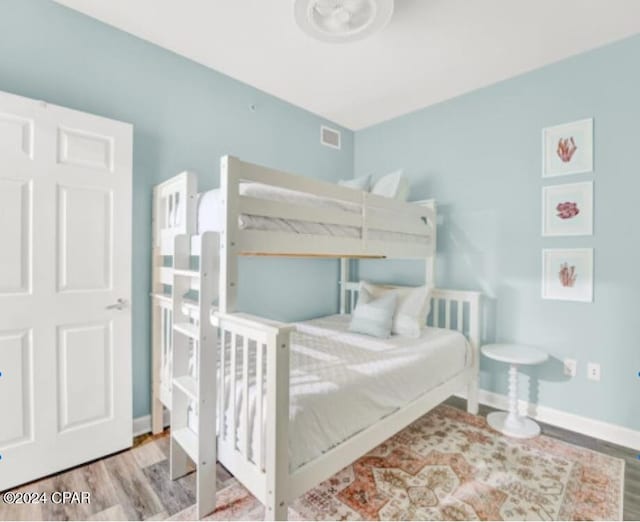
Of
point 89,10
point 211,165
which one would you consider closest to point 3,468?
point 211,165

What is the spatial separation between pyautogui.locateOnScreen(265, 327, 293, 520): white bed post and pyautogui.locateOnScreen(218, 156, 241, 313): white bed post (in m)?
0.41

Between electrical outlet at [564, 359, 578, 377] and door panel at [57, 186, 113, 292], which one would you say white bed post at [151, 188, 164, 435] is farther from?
electrical outlet at [564, 359, 578, 377]

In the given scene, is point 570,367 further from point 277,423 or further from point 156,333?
point 156,333

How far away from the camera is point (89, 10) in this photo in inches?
79.3

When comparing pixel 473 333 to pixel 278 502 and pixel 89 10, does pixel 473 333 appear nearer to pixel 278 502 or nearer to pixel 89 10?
pixel 278 502

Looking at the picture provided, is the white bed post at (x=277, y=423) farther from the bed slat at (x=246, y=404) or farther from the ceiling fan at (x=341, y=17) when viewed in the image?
the ceiling fan at (x=341, y=17)

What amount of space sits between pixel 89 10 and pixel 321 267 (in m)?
2.54

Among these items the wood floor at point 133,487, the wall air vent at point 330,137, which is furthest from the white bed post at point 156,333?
the wall air vent at point 330,137

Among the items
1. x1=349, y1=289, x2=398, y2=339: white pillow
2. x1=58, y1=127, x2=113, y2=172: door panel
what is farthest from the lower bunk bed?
x1=58, y1=127, x2=113, y2=172: door panel

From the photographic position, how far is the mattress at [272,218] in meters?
1.69

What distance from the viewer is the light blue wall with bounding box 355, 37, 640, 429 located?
2205 millimetres

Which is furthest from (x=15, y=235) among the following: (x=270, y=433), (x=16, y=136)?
(x=270, y=433)

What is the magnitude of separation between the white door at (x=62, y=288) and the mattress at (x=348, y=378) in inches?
36.6

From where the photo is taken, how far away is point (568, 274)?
94.8 inches
